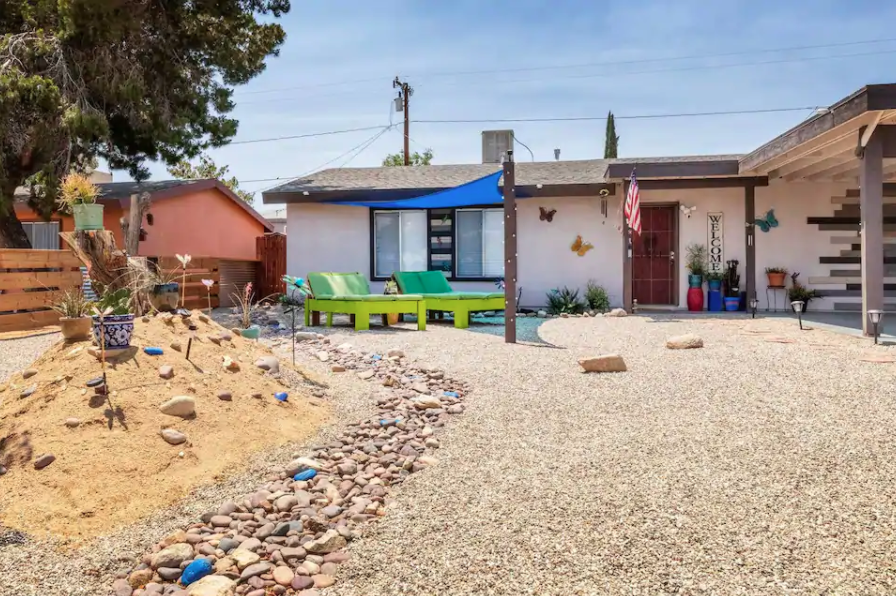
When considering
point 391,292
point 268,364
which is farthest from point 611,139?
point 268,364

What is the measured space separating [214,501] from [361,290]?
6.51m

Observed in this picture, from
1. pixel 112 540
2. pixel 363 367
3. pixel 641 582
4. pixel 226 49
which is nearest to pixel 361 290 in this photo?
pixel 363 367

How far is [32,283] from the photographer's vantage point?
28.5 feet

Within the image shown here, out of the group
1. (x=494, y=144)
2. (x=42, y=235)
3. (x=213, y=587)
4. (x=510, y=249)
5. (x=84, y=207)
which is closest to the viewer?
(x=213, y=587)

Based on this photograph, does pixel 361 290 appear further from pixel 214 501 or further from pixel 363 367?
pixel 214 501

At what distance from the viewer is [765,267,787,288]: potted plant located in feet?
34.7

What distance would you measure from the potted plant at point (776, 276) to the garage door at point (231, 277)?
9184 mm

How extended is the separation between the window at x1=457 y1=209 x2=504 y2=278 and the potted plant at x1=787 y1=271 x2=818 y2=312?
459 cm

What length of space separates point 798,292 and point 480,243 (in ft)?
16.7

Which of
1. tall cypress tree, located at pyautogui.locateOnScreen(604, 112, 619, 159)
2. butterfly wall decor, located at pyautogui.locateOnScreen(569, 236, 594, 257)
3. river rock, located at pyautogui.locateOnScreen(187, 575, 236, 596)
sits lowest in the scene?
river rock, located at pyautogui.locateOnScreen(187, 575, 236, 596)

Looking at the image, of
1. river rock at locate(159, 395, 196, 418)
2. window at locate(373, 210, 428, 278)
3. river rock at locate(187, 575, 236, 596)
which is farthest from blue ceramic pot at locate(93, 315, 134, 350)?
window at locate(373, 210, 428, 278)

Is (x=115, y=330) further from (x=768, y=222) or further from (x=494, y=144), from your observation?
(x=494, y=144)

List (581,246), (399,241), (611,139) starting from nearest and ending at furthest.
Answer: (581,246) → (399,241) → (611,139)

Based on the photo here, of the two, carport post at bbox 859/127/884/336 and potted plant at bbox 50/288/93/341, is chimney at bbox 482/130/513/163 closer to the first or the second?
carport post at bbox 859/127/884/336
